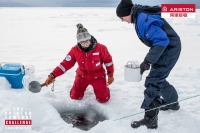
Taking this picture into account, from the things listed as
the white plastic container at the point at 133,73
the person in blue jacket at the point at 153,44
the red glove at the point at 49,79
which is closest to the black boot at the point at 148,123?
the person in blue jacket at the point at 153,44

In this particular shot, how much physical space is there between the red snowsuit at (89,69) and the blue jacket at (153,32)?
1.04 m

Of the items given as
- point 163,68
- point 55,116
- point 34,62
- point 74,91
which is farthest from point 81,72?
point 34,62

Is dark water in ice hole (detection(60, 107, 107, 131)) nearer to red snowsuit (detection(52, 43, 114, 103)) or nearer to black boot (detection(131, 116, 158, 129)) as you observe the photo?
red snowsuit (detection(52, 43, 114, 103))

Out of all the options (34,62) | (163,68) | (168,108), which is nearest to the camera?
(163,68)

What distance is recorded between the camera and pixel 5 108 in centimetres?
304

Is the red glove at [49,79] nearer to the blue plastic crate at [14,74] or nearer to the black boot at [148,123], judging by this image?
the blue plastic crate at [14,74]

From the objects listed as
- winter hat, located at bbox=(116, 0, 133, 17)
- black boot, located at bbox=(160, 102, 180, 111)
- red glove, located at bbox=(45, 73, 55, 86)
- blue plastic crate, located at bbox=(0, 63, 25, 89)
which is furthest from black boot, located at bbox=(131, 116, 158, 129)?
blue plastic crate, located at bbox=(0, 63, 25, 89)

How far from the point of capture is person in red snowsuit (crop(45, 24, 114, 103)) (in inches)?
138

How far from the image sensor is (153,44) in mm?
2412

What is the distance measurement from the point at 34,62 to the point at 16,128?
Result: 4.01 m

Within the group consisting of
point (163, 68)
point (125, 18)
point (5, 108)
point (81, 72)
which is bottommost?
point (5, 108)

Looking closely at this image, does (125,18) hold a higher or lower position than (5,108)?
higher

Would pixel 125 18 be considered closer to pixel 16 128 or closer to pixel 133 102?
pixel 133 102

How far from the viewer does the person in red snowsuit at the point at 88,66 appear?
3.49 m
